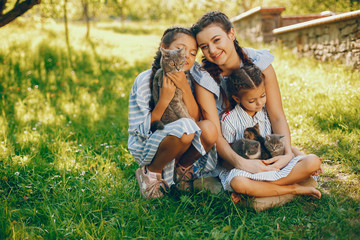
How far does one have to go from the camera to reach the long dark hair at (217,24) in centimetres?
281

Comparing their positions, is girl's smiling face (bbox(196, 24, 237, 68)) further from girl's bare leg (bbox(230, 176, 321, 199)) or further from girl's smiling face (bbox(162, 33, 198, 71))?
girl's bare leg (bbox(230, 176, 321, 199))

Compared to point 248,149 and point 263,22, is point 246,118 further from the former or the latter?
point 263,22

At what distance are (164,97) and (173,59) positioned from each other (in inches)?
13.9

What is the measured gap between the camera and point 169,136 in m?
2.50

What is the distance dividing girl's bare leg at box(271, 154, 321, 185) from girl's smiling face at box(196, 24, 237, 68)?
48.4 inches

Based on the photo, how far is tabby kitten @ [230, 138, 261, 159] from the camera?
8.54 ft

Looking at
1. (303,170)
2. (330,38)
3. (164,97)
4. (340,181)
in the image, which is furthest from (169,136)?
(330,38)

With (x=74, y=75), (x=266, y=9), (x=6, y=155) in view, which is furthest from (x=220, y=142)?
(x=266, y=9)

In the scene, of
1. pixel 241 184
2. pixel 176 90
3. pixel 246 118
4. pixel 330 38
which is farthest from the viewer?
pixel 330 38

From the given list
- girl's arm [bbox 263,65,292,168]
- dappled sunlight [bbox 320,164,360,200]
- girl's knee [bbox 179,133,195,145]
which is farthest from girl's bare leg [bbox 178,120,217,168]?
dappled sunlight [bbox 320,164,360,200]

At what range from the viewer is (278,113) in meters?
2.97

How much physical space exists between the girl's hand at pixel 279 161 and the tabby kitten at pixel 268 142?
0.06 meters

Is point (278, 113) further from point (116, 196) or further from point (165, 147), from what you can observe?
point (116, 196)

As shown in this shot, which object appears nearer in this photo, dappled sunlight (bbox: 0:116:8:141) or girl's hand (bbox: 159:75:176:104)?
girl's hand (bbox: 159:75:176:104)
